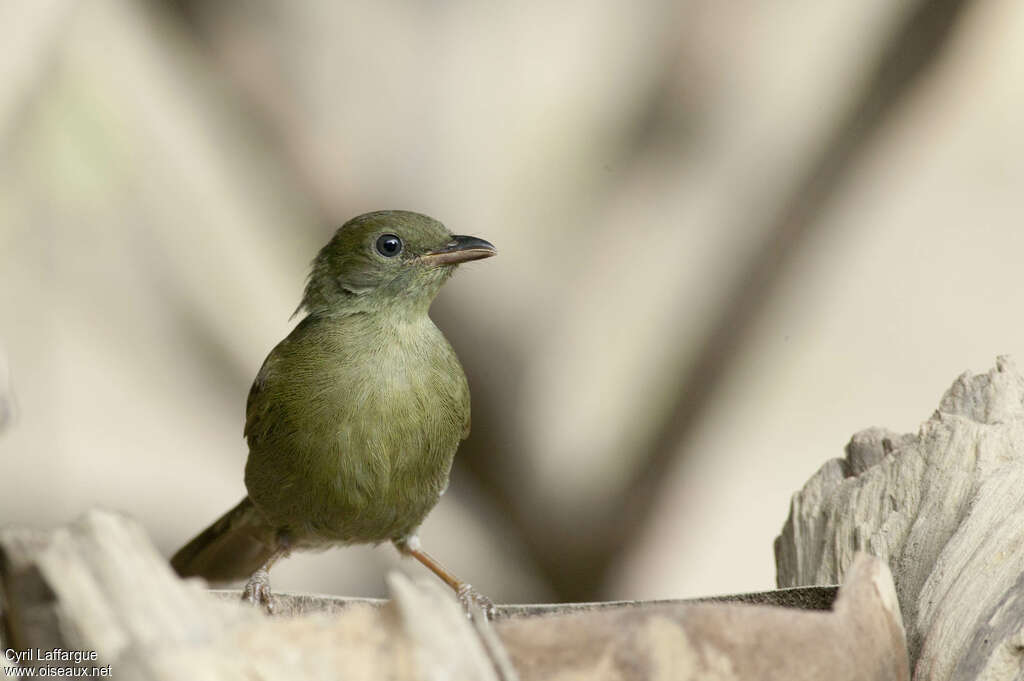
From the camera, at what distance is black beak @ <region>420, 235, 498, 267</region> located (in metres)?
3.46

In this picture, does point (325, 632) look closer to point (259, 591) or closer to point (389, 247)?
point (259, 591)

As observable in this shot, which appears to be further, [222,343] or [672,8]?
[222,343]

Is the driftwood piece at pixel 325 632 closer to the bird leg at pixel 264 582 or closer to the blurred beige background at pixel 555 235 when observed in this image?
the bird leg at pixel 264 582

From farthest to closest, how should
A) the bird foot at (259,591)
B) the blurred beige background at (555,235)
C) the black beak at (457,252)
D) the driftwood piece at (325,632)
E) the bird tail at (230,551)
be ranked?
the blurred beige background at (555,235) < the bird tail at (230,551) < the black beak at (457,252) < the bird foot at (259,591) < the driftwood piece at (325,632)

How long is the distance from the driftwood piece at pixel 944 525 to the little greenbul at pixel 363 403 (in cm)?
91

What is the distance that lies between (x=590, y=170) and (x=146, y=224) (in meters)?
1.93

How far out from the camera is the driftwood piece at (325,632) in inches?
59.9

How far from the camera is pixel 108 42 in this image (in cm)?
519

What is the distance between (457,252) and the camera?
11.5ft

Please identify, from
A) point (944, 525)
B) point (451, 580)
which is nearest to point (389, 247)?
point (451, 580)

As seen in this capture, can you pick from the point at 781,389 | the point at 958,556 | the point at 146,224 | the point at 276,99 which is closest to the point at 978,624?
the point at 958,556

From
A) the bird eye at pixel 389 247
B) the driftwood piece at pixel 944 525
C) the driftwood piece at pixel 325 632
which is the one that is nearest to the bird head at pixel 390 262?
the bird eye at pixel 389 247

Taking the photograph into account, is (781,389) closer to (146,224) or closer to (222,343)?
(222,343)

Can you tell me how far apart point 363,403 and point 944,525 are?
1.46 metres
